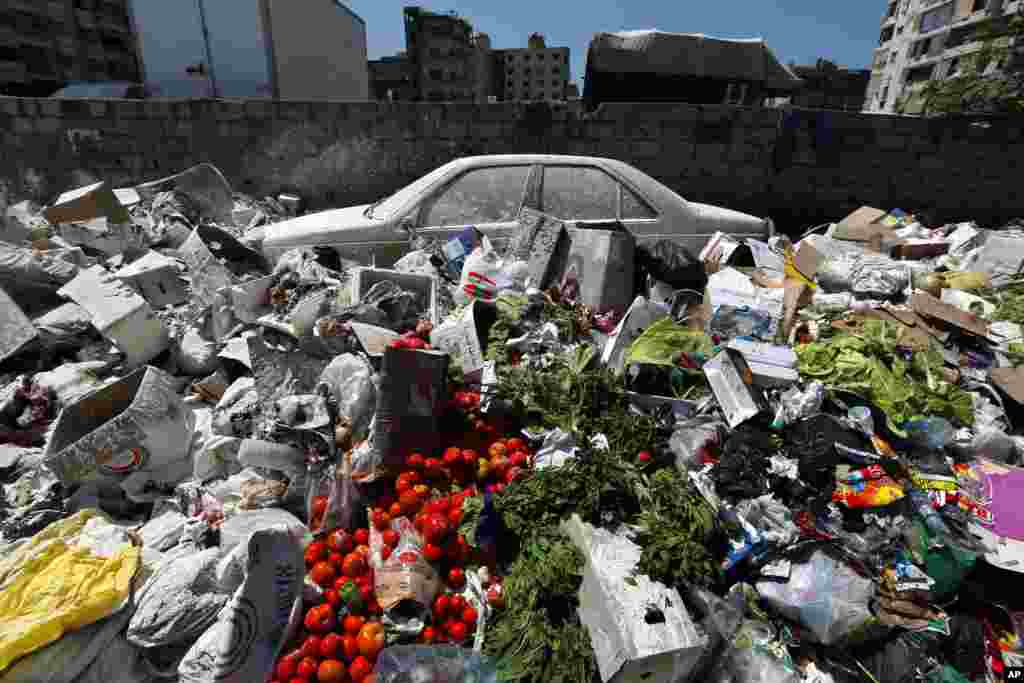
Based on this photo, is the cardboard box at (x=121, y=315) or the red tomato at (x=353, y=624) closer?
the red tomato at (x=353, y=624)

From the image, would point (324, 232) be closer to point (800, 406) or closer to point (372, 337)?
point (372, 337)

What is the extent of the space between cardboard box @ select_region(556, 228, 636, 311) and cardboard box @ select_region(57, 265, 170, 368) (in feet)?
9.95

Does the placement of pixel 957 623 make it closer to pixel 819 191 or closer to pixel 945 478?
pixel 945 478

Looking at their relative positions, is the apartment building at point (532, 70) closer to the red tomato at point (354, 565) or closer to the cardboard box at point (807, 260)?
the cardboard box at point (807, 260)

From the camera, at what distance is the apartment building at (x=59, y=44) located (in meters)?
24.0

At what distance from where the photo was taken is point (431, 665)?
1696 millimetres

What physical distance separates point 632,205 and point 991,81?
28.0 feet

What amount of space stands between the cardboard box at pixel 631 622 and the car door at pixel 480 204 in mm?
2985

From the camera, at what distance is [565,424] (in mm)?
2561

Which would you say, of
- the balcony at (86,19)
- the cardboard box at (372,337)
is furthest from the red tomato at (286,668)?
the balcony at (86,19)

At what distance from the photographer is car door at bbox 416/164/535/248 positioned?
4156 mm

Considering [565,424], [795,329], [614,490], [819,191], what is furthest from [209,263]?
[819,191]

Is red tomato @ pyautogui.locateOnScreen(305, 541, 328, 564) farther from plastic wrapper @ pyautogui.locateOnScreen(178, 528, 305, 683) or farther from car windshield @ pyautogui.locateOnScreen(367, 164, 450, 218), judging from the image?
car windshield @ pyautogui.locateOnScreen(367, 164, 450, 218)

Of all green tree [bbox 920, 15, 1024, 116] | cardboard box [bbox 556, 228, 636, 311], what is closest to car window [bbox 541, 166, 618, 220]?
cardboard box [bbox 556, 228, 636, 311]
